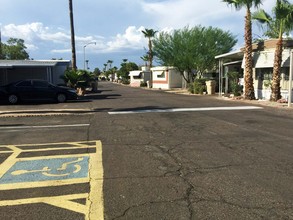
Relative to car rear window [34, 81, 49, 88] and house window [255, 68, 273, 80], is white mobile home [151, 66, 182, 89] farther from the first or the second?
car rear window [34, 81, 49, 88]

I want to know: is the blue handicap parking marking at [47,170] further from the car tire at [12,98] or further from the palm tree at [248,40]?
the palm tree at [248,40]

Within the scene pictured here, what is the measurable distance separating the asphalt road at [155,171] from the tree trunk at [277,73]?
421 inches

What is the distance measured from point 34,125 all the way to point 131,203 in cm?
911

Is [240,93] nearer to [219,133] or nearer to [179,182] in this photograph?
→ [219,133]

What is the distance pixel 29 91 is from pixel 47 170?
16.7 m

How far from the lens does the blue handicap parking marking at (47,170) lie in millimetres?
6098

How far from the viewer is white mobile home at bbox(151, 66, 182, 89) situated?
52.3m

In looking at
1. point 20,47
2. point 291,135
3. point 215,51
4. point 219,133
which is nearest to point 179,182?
point 219,133

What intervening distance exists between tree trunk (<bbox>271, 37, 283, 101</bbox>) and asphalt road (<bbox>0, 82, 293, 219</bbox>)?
10681 millimetres

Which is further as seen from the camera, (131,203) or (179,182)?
(179,182)

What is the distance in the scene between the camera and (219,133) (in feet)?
34.9

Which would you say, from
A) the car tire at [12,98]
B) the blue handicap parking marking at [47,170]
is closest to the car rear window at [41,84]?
the car tire at [12,98]

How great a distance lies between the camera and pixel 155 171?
644cm

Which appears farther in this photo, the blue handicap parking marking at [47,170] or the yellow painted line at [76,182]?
the blue handicap parking marking at [47,170]
